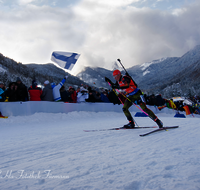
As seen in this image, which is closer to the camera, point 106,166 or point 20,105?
point 106,166

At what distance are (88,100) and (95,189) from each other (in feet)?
29.8

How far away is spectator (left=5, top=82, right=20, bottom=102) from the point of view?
7.60m

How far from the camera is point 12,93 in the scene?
7605 mm

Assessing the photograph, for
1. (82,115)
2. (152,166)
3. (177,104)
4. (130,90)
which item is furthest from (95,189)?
(177,104)

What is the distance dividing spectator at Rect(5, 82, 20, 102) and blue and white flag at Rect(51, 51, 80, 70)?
3129 millimetres

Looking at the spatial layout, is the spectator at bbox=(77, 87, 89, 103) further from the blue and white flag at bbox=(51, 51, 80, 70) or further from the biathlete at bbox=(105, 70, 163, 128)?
the biathlete at bbox=(105, 70, 163, 128)

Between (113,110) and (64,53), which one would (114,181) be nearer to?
(64,53)

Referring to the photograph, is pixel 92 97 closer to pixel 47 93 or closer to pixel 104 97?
pixel 104 97

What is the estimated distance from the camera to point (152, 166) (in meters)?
1.92

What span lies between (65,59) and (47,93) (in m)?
2.49

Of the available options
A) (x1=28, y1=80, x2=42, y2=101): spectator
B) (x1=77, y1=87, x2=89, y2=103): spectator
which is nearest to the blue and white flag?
(x1=77, y1=87, x2=89, y2=103): spectator

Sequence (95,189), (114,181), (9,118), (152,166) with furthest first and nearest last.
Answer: (9,118), (152,166), (114,181), (95,189)

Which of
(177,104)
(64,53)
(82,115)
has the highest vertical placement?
(64,53)

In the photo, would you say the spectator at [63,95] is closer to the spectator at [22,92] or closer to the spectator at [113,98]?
the spectator at [22,92]
